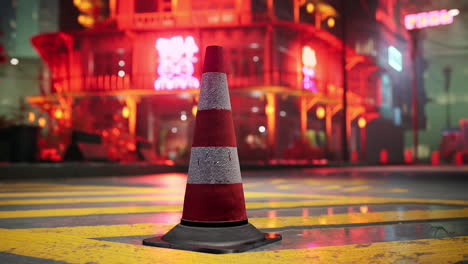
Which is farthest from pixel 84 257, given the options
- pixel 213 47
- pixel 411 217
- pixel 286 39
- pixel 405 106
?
pixel 405 106

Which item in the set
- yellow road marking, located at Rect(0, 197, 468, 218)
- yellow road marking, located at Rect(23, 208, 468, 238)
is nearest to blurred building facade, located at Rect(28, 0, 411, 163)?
yellow road marking, located at Rect(0, 197, 468, 218)

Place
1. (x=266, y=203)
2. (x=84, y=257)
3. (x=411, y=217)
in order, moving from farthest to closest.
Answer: (x=266, y=203), (x=411, y=217), (x=84, y=257)

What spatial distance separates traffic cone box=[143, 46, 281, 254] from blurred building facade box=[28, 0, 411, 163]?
21.6 meters

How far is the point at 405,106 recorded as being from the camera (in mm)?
50906

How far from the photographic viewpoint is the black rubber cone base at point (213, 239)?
12.1 feet

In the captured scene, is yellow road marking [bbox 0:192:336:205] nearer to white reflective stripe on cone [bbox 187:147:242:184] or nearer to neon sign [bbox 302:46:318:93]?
white reflective stripe on cone [bbox 187:147:242:184]

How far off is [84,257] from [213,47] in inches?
72.6

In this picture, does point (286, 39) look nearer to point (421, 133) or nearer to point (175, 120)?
point (175, 120)

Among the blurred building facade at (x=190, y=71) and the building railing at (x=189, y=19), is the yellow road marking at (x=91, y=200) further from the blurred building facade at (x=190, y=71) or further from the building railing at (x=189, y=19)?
the building railing at (x=189, y=19)

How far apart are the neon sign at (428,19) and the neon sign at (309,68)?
367 inches

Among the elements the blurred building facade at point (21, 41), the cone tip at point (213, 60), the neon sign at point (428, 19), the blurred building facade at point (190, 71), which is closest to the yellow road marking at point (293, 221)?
the cone tip at point (213, 60)

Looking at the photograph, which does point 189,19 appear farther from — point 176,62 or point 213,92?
point 213,92

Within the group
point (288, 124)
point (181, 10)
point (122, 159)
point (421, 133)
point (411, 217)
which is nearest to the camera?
point (411, 217)

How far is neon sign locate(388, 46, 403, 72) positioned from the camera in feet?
146
